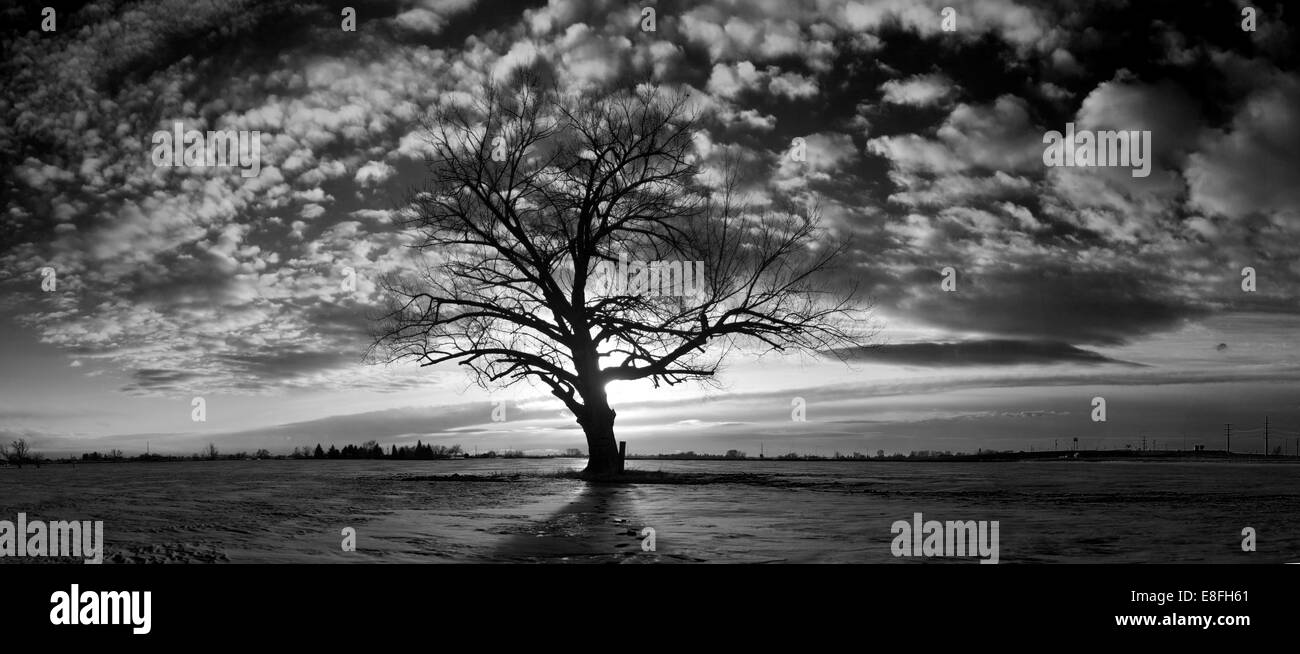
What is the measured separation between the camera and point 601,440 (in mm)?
25875

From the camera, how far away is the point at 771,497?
1648cm

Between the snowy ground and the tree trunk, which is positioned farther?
the tree trunk

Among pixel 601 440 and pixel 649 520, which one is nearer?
pixel 649 520

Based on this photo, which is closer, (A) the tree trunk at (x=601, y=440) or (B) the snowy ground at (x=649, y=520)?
(B) the snowy ground at (x=649, y=520)

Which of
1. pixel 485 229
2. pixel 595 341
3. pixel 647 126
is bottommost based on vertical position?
pixel 595 341

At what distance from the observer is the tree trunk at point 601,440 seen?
84.6 feet

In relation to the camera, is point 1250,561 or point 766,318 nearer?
point 1250,561

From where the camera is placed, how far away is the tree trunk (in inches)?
1015
